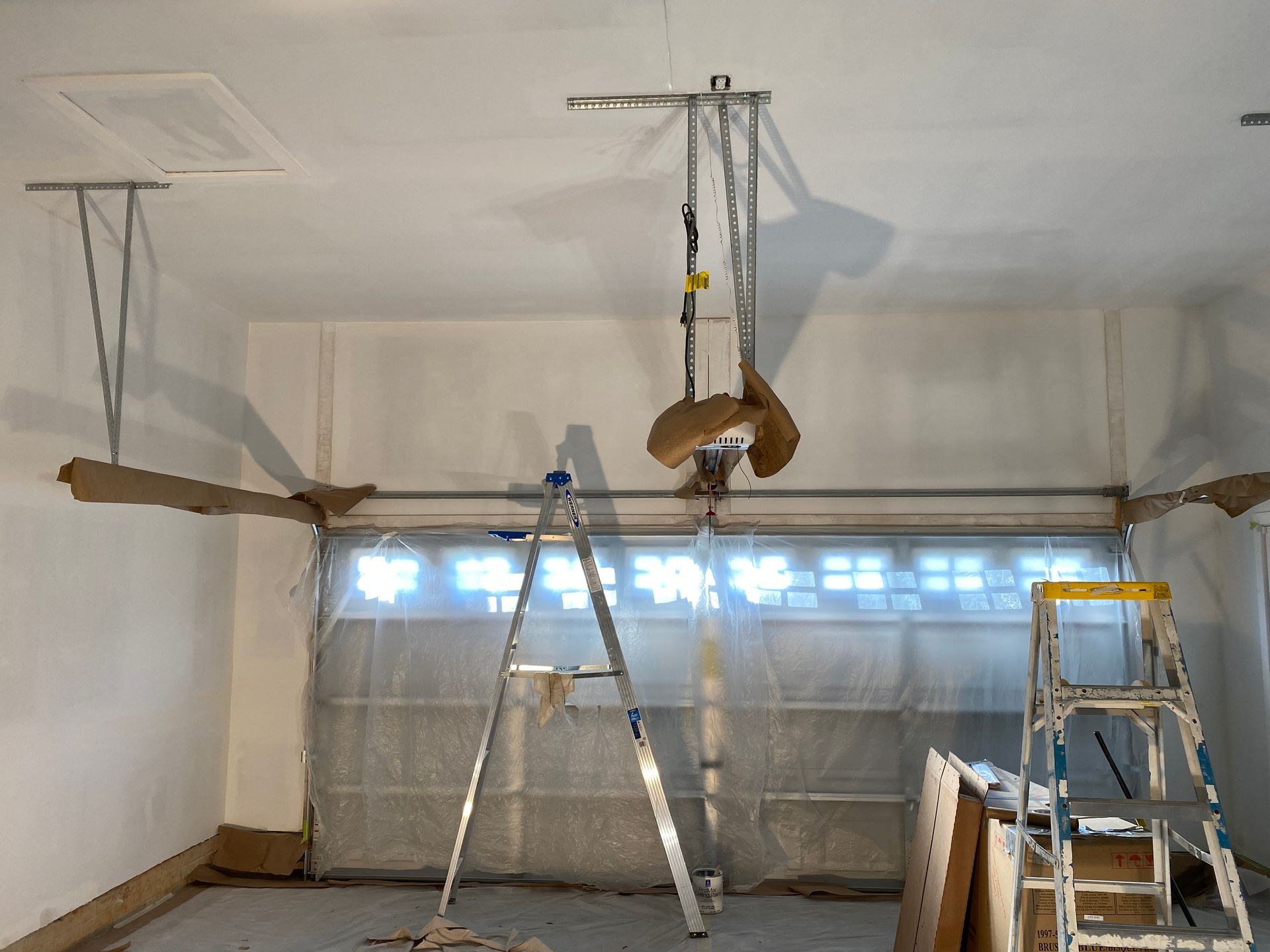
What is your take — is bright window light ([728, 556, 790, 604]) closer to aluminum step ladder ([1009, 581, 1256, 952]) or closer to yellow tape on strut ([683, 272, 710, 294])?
aluminum step ladder ([1009, 581, 1256, 952])

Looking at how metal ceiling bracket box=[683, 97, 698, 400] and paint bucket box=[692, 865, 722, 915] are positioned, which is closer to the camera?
metal ceiling bracket box=[683, 97, 698, 400]

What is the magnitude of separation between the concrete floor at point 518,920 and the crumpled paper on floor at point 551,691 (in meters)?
0.81

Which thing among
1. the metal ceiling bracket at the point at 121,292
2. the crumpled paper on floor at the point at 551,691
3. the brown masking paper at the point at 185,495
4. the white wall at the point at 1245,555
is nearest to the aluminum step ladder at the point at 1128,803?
the white wall at the point at 1245,555

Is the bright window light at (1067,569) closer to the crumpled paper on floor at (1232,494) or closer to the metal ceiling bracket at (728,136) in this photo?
the crumpled paper on floor at (1232,494)

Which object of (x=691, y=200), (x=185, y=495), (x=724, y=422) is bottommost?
(x=185, y=495)

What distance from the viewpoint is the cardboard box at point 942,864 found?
2676 mm

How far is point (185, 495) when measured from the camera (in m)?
2.78

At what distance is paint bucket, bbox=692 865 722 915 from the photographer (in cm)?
352

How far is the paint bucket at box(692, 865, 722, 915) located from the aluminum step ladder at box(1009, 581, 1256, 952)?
1483 mm

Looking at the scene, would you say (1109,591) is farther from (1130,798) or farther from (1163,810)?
(1130,798)

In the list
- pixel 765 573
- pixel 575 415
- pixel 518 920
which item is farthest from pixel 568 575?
pixel 518 920

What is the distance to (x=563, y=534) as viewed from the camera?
3602 mm

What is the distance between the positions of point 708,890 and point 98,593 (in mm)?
2652

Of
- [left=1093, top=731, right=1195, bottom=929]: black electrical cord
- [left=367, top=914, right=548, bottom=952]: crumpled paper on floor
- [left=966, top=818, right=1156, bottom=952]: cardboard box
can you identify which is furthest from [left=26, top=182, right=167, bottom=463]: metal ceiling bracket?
[left=1093, top=731, right=1195, bottom=929]: black electrical cord
